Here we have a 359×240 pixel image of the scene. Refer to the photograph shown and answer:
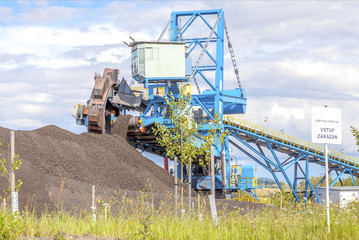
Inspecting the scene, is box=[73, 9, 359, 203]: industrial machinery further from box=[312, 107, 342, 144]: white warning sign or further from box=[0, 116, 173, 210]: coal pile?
box=[312, 107, 342, 144]: white warning sign

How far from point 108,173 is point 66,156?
2494mm

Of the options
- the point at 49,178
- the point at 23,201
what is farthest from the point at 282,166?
the point at 23,201

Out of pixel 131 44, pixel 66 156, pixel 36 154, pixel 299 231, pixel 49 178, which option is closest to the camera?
pixel 299 231

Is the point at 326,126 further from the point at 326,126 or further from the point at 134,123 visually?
the point at 134,123

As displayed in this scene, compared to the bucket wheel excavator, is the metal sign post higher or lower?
lower

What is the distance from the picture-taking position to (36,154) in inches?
949

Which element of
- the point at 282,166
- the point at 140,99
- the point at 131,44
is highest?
the point at 131,44

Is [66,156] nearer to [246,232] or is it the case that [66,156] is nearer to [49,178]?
[49,178]

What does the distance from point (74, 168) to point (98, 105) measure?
35.0 feet

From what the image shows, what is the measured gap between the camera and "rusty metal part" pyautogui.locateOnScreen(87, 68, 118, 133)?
34369 millimetres

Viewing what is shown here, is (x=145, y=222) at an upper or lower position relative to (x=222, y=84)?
lower

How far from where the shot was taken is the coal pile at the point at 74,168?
19641 millimetres

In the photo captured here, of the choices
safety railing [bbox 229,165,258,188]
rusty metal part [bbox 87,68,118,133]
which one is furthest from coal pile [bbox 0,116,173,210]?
safety railing [bbox 229,165,258,188]

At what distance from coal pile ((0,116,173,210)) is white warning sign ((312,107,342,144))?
9.75m
